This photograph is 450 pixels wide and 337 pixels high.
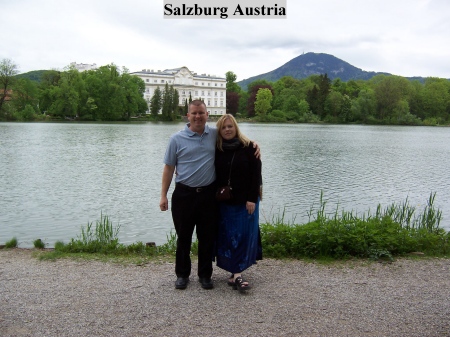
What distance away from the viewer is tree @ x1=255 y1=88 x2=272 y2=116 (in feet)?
336

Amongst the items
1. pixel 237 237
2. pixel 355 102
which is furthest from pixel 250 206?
pixel 355 102

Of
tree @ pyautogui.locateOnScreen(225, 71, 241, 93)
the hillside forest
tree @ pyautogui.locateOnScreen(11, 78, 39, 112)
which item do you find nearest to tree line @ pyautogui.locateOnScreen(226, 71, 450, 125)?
the hillside forest

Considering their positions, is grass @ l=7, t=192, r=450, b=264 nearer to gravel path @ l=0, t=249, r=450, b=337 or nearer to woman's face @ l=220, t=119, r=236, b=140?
gravel path @ l=0, t=249, r=450, b=337

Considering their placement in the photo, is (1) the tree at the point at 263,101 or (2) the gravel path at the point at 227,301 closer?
(2) the gravel path at the point at 227,301

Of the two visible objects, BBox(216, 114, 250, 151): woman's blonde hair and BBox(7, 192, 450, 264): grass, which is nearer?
BBox(216, 114, 250, 151): woman's blonde hair

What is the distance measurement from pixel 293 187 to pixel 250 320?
40.0 ft

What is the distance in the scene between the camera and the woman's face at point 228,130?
4.29 meters

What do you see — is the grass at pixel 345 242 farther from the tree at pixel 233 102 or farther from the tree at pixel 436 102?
the tree at pixel 233 102

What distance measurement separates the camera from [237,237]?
4434mm

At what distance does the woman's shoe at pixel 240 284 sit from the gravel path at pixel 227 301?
0.06 m

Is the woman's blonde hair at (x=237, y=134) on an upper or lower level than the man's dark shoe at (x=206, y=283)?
upper

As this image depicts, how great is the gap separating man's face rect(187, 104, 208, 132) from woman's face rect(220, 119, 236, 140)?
0.20 m

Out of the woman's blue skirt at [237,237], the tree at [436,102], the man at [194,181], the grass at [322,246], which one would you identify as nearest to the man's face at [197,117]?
the man at [194,181]

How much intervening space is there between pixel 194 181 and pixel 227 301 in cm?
118
